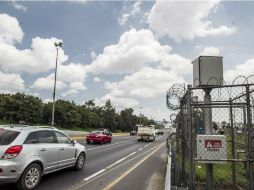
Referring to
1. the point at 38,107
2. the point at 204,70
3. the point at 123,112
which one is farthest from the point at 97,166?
the point at 123,112

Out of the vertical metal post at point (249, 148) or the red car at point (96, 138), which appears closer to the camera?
the vertical metal post at point (249, 148)

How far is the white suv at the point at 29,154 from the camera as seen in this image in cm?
730

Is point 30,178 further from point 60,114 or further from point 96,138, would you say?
point 60,114

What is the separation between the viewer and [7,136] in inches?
308

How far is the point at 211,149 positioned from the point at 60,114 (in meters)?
61.2

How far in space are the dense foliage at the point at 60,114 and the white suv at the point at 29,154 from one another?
1754 cm

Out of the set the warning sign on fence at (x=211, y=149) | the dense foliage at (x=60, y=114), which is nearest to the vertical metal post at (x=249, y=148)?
the warning sign on fence at (x=211, y=149)

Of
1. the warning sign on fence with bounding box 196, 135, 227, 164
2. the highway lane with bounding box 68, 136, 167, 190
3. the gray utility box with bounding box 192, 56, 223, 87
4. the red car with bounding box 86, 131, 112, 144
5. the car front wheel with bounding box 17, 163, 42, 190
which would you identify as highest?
the gray utility box with bounding box 192, 56, 223, 87

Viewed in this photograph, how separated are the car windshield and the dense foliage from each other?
1834cm

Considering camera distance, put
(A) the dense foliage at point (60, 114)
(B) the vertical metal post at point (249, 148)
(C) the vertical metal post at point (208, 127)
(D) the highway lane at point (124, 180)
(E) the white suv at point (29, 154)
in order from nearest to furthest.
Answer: (B) the vertical metal post at point (249, 148)
(C) the vertical metal post at point (208, 127)
(E) the white suv at point (29, 154)
(D) the highway lane at point (124, 180)
(A) the dense foliage at point (60, 114)

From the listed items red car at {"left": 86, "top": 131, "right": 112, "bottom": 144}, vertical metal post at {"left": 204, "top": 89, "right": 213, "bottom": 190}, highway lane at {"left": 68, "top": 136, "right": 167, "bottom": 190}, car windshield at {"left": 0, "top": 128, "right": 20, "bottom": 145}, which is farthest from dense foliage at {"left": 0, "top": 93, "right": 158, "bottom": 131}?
vertical metal post at {"left": 204, "top": 89, "right": 213, "bottom": 190}

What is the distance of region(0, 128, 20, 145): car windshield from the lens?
301 inches

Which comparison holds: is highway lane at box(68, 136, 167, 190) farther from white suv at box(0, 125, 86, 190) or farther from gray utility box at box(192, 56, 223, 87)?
gray utility box at box(192, 56, 223, 87)

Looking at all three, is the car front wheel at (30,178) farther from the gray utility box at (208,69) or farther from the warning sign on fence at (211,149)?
the gray utility box at (208,69)
